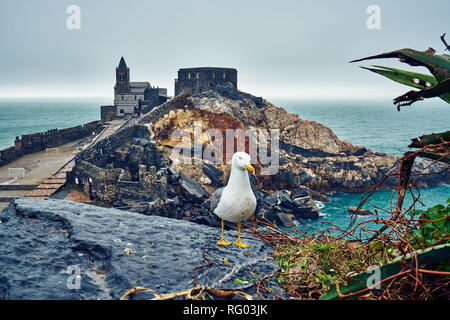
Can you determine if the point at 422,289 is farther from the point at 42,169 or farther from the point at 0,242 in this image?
the point at 42,169

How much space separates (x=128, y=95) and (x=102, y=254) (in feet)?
204

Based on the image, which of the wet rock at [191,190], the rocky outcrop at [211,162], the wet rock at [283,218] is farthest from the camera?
the wet rock at [191,190]

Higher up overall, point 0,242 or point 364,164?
point 0,242

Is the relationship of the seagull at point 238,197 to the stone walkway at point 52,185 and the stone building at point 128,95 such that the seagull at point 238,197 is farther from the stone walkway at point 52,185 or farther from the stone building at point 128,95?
the stone building at point 128,95

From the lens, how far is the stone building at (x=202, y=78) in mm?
53219

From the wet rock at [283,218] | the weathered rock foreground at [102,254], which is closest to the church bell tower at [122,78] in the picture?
the wet rock at [283,218]

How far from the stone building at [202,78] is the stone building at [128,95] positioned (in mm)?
5409

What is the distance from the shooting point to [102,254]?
10.0ft

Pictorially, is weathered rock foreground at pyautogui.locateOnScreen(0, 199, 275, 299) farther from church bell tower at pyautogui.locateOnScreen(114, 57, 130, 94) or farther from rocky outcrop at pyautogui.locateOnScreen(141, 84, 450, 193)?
church bell tower at pyautogui.locateOnScreen(114, 57, 130, 94)

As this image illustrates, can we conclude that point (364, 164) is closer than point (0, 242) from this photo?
No
